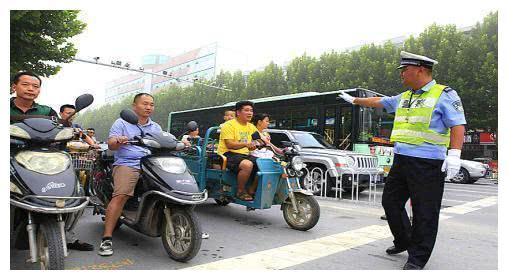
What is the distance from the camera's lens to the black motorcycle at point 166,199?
3.47 m

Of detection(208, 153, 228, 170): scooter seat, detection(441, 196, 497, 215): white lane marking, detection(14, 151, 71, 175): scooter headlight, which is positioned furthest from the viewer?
detection(441, 196, 497, 215): white lane marking

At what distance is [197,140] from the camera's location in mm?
7133

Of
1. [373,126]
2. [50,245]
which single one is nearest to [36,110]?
[50,245]

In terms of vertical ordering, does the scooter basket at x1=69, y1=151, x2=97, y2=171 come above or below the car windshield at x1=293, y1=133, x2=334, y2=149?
below

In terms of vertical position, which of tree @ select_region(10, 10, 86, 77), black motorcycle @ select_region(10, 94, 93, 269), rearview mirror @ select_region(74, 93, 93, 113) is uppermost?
tree @ select_region(10, 10, 86, 77)

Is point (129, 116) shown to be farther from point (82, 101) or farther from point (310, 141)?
point (310, 141)

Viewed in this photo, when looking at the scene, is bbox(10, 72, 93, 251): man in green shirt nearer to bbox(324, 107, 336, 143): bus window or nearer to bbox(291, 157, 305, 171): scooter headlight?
bbox(291, 157, 305, 171): scooter headlight

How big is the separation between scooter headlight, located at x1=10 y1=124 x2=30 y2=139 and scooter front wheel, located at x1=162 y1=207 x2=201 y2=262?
138cm

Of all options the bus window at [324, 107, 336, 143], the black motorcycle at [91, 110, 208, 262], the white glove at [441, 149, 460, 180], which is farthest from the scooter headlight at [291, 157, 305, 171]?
the bus window at [324, 107, 336, 143]

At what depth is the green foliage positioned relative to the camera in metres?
19.6

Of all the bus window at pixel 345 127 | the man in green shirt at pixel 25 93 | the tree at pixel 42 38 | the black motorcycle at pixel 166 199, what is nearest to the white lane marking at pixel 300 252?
the black motorcycle at pixel 166 199

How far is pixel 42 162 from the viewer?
2.95 metres

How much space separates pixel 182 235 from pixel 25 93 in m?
1.85
